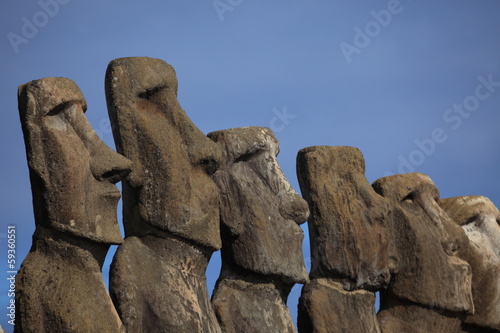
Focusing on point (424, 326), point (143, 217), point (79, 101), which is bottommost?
point (424, 326)

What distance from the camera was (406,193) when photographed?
9.72 meters

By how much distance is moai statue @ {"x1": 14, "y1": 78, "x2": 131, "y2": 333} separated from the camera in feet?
21.0

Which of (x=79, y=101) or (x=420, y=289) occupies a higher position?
(x=79, y=101)

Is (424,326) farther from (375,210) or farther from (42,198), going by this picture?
(42,198)

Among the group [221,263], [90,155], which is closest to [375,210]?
[221,263]

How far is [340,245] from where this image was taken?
882 cm

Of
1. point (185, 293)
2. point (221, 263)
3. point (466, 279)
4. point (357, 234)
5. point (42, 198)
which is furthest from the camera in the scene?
point (466, 279)

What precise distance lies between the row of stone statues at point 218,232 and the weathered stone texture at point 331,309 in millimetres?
12

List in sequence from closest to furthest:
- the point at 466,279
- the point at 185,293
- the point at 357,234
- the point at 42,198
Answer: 1. the point at 42,198
2. the point at 185,293
3. the point at 357,234
4. the point at 466,279

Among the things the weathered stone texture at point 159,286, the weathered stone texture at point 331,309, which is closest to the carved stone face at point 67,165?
the weathered stone texture at point 159,286

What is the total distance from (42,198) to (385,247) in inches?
143

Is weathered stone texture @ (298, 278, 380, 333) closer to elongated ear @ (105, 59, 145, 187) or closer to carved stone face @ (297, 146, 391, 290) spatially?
carved stone face @ (297, 146, 391, 290)

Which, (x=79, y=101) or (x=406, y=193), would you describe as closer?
(x=79, y=101)

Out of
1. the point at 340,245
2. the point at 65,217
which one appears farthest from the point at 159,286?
the point at 340,245
